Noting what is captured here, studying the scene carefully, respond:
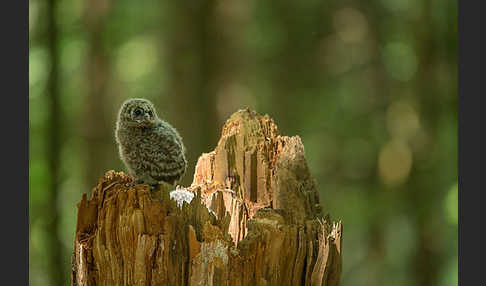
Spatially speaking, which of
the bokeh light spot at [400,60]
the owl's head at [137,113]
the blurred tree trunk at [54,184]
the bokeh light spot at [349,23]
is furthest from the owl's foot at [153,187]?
the bokeh light spot at [400,60]

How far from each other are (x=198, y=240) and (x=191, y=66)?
1.12 m

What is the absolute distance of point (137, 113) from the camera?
221cm

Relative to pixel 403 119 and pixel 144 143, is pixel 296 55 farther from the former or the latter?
pixel 144 143

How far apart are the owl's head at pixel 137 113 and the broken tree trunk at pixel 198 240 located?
0.22m

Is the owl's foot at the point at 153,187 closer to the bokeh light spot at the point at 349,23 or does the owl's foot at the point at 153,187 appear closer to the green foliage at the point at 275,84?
the green foliage at the point at 275,84

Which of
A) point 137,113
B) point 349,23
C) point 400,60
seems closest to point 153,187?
point 137,113

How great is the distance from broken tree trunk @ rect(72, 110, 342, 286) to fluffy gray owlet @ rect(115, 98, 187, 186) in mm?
82

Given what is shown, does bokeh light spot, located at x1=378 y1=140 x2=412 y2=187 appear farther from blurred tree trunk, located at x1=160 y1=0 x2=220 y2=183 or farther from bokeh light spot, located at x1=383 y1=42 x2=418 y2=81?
blurred tree trunk, located at x1=160 y1=0 x2=220 y2=183

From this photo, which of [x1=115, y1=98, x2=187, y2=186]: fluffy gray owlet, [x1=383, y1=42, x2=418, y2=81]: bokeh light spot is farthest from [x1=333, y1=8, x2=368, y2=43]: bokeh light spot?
[x1=115, y1=98, x2=187, y2=186]: fluffy gray owlet

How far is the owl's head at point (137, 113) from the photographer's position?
2.21m

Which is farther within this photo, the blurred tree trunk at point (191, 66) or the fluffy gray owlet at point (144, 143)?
the blurred tree trunk at point (191, 66)

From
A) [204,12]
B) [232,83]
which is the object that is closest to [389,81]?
[232,83]

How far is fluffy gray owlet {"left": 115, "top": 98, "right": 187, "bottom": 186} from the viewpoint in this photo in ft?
7.28

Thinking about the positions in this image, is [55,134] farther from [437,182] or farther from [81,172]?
[437,182]
